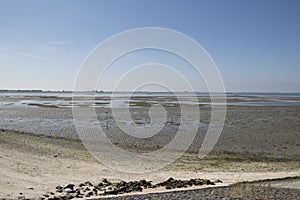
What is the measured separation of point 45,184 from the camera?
12.1 m

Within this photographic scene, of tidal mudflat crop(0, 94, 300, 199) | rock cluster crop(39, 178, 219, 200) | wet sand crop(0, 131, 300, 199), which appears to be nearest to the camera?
rock cluster crop(39, 178, 219, 200)

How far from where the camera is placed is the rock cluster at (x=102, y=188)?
34.6 feet

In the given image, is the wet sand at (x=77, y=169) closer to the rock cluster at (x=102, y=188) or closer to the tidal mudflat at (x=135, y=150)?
the tidal mudflat at (x=135, y=150)

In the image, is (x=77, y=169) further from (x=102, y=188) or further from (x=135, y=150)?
(x=135, y=150)

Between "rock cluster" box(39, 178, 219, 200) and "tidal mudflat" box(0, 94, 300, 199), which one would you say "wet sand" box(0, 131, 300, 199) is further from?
"rock cluster" box(39, 178, 219, 200)

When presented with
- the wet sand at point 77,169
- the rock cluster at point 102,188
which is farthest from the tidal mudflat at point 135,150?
the rock cluster at point 102,188

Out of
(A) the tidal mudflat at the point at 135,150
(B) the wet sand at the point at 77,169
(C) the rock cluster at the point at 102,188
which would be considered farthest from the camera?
(A) the tidal mudflat at the point at 135,150

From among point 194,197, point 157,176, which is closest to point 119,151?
point 157,176

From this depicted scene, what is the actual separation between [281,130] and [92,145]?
672 inches

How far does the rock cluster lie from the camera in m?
10.6

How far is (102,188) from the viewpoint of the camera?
11.5 metres

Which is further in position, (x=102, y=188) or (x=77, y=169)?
(x=77, y=169)

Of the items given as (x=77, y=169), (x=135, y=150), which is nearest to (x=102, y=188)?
(x=77, y=169)

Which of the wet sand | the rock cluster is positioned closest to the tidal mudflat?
the wet sand
